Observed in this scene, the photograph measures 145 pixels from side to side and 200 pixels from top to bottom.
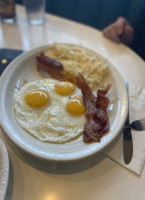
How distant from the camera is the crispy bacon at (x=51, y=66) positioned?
1646mm

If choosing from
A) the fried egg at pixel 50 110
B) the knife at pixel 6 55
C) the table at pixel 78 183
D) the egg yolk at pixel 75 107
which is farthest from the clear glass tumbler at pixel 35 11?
the table at pixel 78 183

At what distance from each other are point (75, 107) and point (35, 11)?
5.37 ft

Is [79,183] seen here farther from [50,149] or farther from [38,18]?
[38,18]

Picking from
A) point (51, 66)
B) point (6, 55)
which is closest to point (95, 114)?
point (51, 66)

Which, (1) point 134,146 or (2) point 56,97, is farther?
(2) point 56,97

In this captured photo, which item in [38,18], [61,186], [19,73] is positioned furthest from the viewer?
[38,18]

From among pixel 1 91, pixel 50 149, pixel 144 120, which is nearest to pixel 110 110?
pixel 144 120

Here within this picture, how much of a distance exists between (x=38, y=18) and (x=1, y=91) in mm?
1509

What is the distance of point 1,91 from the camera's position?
130 cm

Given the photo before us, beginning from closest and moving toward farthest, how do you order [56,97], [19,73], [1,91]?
[1,91]
[56,97]
[19,73]

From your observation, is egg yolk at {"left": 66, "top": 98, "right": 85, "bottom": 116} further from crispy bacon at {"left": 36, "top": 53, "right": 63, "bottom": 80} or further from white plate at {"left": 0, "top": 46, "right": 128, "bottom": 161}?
crispy bacon at {"left": 36, "top": 53, "right": 63, "bottom": 80}

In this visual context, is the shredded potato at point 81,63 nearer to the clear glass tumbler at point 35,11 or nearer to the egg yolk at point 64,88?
the egg yolk at point 64,88

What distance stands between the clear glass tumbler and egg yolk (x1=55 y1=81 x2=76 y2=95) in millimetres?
1318

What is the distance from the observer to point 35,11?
2305mm
